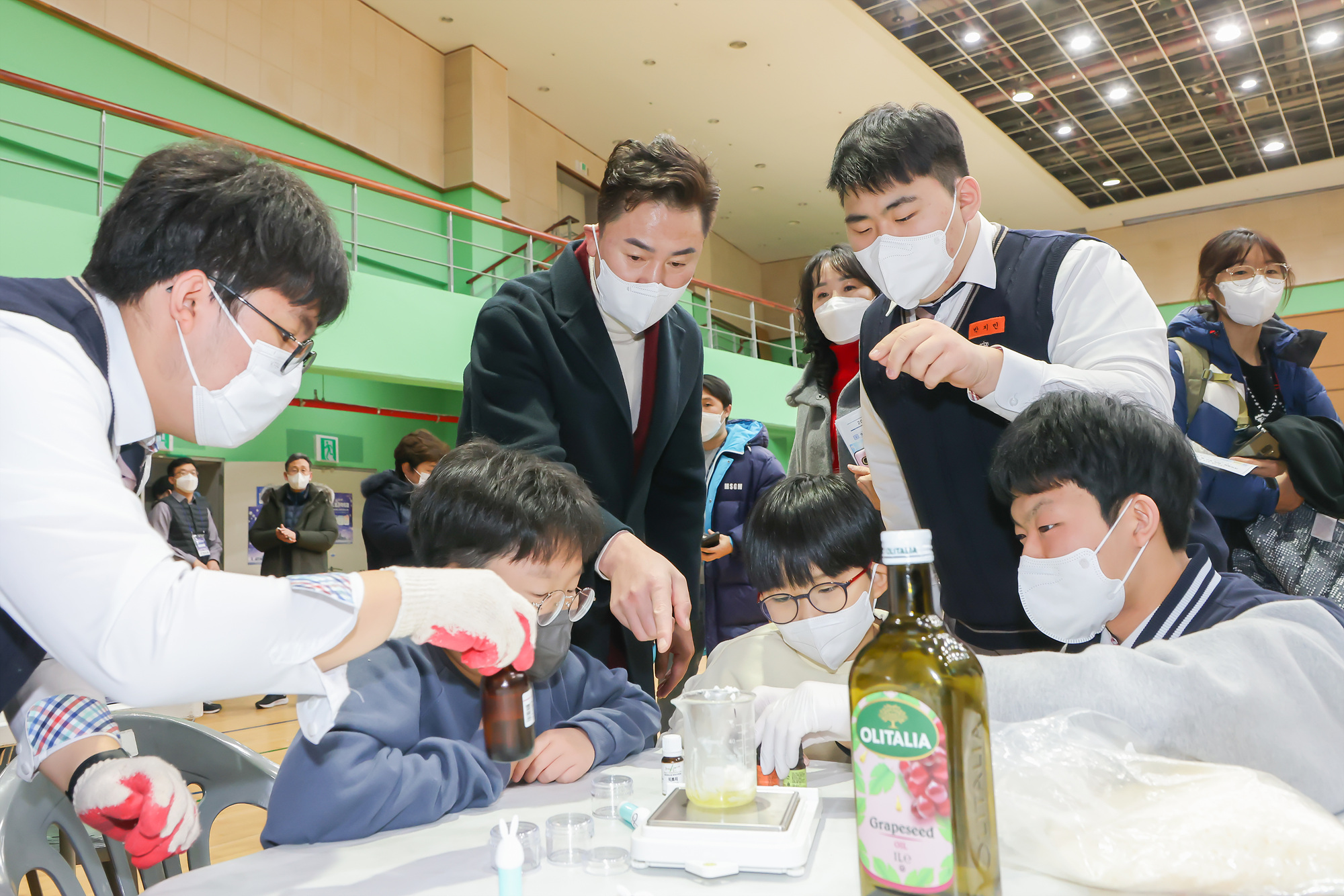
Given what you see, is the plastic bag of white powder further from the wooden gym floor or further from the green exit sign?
the green exit sign

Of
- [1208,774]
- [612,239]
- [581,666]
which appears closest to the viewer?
[1208,774]

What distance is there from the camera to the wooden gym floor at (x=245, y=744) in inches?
114

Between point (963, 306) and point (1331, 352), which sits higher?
point (1331, 352)

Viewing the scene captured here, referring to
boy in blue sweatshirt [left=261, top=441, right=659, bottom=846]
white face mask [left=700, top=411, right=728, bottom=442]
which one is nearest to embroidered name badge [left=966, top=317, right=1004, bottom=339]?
boy in blue sweatshirt [left=261, top=441, right=659, bottom=846]

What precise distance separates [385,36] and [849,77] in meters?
4.81

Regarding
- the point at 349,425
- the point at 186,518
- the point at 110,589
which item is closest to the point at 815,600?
the point at 110,589

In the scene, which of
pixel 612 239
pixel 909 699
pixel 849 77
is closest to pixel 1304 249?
pixel 849 77

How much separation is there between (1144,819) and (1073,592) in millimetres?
542

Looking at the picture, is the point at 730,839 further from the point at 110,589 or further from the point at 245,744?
the point at 245,744

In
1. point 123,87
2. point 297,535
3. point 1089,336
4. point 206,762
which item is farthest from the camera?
point 123,87

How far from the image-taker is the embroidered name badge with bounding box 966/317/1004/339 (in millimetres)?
1632

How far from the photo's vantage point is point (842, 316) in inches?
109

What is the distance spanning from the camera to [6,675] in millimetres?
1014

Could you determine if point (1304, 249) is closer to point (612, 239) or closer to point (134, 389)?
point (612, 239)
